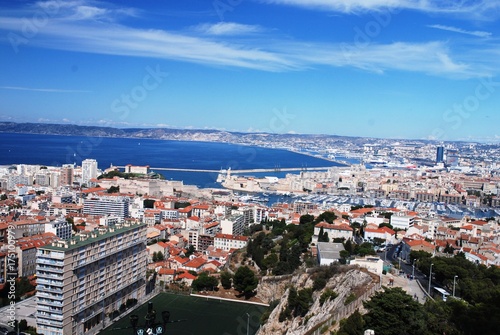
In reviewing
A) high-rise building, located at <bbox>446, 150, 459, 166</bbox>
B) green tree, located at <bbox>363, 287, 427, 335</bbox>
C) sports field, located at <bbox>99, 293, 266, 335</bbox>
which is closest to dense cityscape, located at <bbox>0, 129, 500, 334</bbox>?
sports field, located at <bbox>99, 293, 266, 335</bbox>

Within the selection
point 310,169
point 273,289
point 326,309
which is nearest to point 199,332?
point 273,289

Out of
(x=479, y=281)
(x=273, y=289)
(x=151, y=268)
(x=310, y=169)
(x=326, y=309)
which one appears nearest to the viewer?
(x=326, y=309)

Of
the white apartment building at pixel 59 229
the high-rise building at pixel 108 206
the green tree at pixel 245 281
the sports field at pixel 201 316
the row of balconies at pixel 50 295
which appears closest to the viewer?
the row of balconies at pixel 50 295

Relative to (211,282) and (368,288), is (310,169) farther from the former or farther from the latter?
(368,288)

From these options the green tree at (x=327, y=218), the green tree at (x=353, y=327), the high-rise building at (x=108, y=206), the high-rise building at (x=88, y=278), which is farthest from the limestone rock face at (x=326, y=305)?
the high-rise building at (x=108, y=206)

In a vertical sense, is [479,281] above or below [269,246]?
above

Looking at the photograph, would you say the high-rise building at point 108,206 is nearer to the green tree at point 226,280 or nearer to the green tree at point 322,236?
the green tree at point 226,280

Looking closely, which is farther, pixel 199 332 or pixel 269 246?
pixel 269 246
